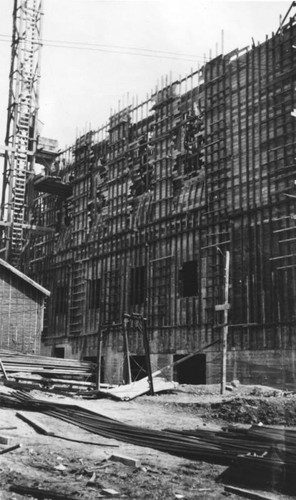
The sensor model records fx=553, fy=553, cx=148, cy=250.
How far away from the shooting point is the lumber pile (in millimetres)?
22178

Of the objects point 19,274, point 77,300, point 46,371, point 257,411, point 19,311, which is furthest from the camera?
point 77,300

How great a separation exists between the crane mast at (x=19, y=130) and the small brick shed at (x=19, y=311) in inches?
506

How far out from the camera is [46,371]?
24.2 m

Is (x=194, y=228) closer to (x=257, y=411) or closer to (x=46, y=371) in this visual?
(x=46, y=371)

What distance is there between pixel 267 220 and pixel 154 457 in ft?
53.6

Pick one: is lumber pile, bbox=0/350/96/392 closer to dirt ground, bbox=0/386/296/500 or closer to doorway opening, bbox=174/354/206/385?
doorway opening, bbox=174/354/206/385

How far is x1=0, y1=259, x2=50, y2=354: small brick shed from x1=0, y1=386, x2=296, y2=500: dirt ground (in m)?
14.9

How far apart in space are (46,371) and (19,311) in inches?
310

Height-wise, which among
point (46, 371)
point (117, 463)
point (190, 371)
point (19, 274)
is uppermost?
point (19, 274)

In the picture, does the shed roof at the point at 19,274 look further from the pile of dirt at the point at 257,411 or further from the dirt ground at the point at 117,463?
the pile of dirt at the point at 257,411

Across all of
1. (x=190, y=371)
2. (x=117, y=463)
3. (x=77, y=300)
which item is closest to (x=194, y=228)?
(x=190, y=371)

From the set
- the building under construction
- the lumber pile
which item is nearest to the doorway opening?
the building under construction

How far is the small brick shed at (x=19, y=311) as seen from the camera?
30.8m

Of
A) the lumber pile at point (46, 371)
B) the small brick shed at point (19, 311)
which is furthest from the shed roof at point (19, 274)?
the lumber pile at point (46, 371)
